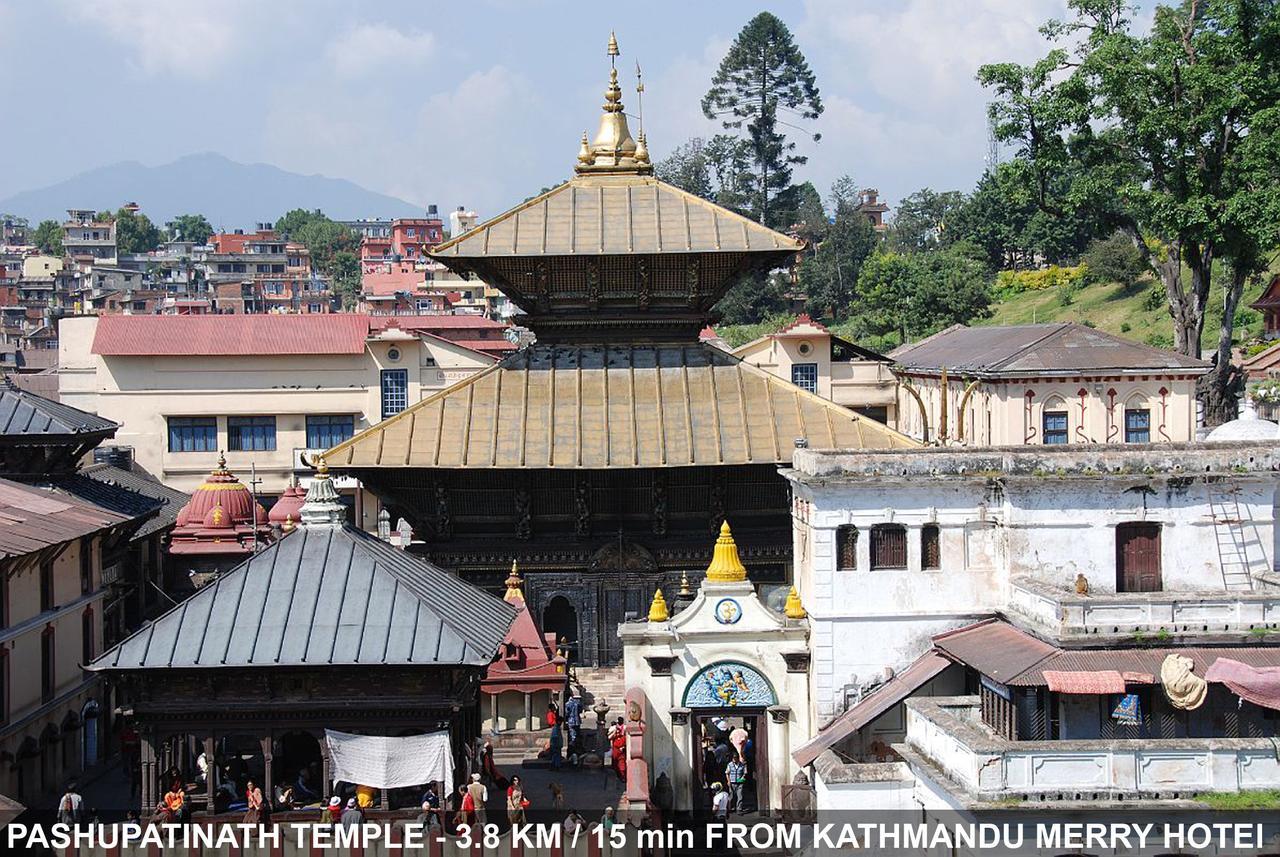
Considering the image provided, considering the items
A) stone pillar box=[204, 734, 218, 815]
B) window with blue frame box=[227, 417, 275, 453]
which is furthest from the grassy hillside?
stone pillar box=[204, 734, 218, 815]

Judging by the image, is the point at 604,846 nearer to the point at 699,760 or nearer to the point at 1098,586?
the point at 699,760

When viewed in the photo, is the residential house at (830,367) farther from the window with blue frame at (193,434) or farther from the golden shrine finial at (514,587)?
the golden shrine finial at (514,587)

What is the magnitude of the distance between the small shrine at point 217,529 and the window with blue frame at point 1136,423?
90.8 ft

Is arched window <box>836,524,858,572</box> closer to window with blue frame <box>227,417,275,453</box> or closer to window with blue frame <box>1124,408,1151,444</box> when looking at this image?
window with blue frame <box>1124,408,1151,444</box>

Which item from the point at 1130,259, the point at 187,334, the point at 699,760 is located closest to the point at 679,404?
the point at 699,760

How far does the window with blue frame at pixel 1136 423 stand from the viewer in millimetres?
56438

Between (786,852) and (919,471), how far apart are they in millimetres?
6880

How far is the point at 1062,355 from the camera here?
56.5m

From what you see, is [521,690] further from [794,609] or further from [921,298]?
[921,298]

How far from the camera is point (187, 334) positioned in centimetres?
7081

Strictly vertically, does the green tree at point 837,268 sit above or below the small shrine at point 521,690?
above

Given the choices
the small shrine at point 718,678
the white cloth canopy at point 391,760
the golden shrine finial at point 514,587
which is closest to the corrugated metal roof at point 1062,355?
the golden shrine finial at point 514,587

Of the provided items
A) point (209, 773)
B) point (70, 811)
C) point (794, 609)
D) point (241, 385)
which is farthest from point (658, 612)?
point (241, 385)

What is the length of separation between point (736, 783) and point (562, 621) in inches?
255
